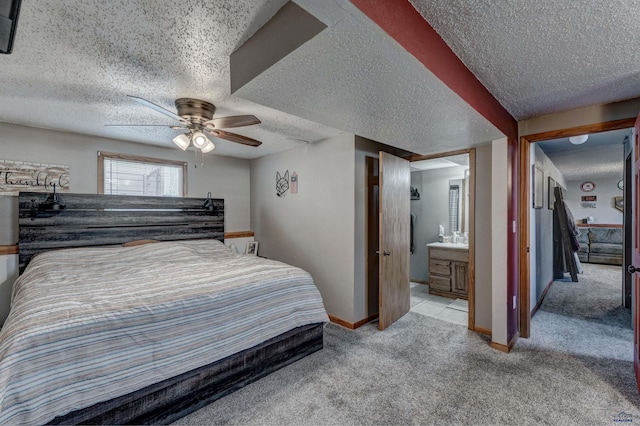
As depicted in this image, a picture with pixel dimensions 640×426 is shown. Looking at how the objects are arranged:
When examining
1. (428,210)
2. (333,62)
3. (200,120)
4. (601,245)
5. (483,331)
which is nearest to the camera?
(333,62)

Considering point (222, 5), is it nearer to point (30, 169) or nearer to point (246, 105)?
point (246, 105)

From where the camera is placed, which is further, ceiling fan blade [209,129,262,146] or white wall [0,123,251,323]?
white wall [0,123,251,323]

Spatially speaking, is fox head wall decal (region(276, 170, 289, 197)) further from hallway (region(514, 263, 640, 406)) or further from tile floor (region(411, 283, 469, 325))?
A: hallway (region(514, 263, 640, 406))

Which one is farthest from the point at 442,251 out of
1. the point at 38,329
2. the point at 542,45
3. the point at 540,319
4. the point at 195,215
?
the point at 38,329

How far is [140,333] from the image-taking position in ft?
5.55

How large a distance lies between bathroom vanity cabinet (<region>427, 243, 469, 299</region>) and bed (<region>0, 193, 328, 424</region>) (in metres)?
2.57

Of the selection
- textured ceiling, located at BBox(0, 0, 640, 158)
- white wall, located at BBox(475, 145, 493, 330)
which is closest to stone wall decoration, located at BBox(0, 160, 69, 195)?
textured ceiling, located at BBox(0, 0, 640, 158)

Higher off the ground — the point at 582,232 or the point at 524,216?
the point at 524,216

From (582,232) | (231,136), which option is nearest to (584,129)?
(231,136)

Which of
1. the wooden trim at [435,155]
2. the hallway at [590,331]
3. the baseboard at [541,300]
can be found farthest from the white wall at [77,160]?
the baseboard at [541,300]

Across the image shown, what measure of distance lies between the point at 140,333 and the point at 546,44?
2942mm

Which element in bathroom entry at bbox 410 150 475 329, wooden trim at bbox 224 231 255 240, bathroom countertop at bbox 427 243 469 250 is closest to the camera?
bathroom entry at bbox 410 150 475 329

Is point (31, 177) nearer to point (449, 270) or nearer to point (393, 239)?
point (393, 239)

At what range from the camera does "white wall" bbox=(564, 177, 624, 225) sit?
24.9ft
